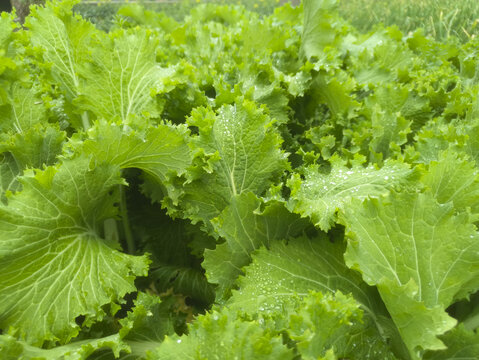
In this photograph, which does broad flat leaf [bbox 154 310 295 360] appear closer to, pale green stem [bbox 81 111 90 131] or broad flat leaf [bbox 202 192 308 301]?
broad flat leaf [bbox 202 192 308 301]

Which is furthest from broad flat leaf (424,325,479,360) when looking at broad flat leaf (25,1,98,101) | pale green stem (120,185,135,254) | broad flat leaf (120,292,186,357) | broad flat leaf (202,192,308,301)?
broad flat leaf (25,1,98,101)

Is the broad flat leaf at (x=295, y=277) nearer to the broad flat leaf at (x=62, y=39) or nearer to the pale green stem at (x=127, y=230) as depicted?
the pale green stem at (x=127, y=230)

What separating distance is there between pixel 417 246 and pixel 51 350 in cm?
120

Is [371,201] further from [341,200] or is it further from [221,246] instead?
[221,246]

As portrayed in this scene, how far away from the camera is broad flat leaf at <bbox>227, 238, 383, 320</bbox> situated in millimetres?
1594

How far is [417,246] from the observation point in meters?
1.46

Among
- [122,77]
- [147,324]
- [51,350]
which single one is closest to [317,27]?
[122,77]

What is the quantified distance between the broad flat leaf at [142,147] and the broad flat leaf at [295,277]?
0.48 metres

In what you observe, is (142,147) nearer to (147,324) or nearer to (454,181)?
(147,324)

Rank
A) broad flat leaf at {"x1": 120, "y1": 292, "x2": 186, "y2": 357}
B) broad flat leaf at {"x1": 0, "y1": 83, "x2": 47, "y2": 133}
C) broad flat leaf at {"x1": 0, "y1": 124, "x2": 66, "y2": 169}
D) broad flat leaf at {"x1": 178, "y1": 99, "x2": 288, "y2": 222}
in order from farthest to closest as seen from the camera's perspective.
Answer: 1. broad flat leaf at {"x1": 0, "y1": 83, "x2": 47, "y2": 133}
2. broad flat leaf at {"x1": 0, "y1": 124, "x2": 66, "y2": 169}
3. broad flat leaf at {"x1": 178, "y1": 99, "x2": 288, "y2": 222}
4. broad flat leaf at {"x1": 120, "y1": 292, "x2": 186, "y2": 357}

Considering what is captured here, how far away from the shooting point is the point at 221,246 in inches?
68.3

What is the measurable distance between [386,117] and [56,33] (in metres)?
1.64

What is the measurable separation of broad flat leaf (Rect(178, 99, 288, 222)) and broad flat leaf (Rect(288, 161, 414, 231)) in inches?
5.0

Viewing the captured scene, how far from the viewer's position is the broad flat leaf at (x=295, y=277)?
5.23 ft
